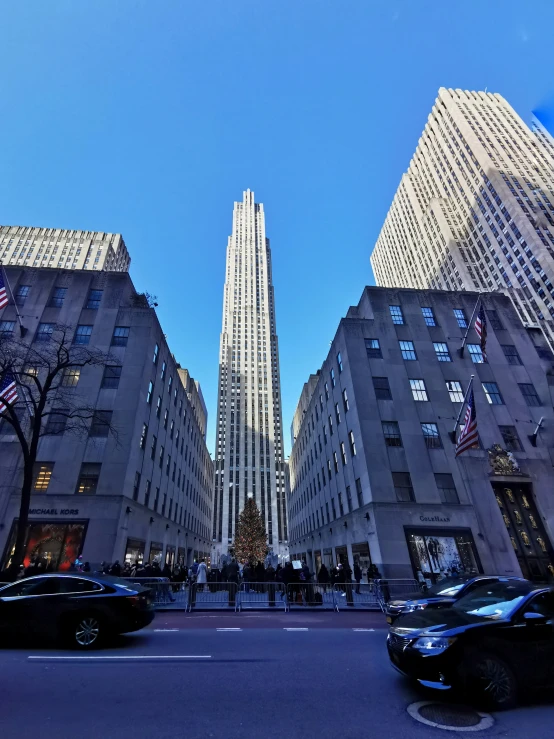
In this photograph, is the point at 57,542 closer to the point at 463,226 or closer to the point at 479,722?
the point at 479,722

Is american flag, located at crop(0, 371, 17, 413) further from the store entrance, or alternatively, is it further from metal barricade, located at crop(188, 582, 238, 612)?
the store entrance

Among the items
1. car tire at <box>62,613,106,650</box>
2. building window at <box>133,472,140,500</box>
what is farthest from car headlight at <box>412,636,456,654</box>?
building window at <box>133,472,140,500</box>

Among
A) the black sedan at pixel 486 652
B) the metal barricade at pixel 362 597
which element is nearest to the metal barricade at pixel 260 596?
the metal barricade at pixel 362 597

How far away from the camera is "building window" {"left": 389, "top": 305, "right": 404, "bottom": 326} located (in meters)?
36.2

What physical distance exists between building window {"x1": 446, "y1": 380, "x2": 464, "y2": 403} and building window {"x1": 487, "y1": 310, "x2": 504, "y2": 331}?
10218mm

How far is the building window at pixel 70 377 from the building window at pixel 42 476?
265 inches

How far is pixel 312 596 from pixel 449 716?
15688 mm

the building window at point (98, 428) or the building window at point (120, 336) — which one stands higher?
the building window at point (120, 336)

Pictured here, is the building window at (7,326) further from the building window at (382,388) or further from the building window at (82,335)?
the building window at (382,388)

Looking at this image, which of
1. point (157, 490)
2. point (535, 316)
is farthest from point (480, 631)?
point (535, 316)

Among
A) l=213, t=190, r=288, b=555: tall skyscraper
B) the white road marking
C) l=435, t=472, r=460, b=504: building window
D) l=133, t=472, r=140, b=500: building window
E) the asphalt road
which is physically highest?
l=213, t=190, r=288, b=555: tall skyscraper

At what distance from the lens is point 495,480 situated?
28.7 m

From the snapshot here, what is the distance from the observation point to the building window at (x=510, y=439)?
30484mm

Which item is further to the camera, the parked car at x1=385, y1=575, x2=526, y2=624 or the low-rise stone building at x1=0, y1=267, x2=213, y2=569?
the low-rise stone building at x1=0, y1=267, x2=213, y2=569
